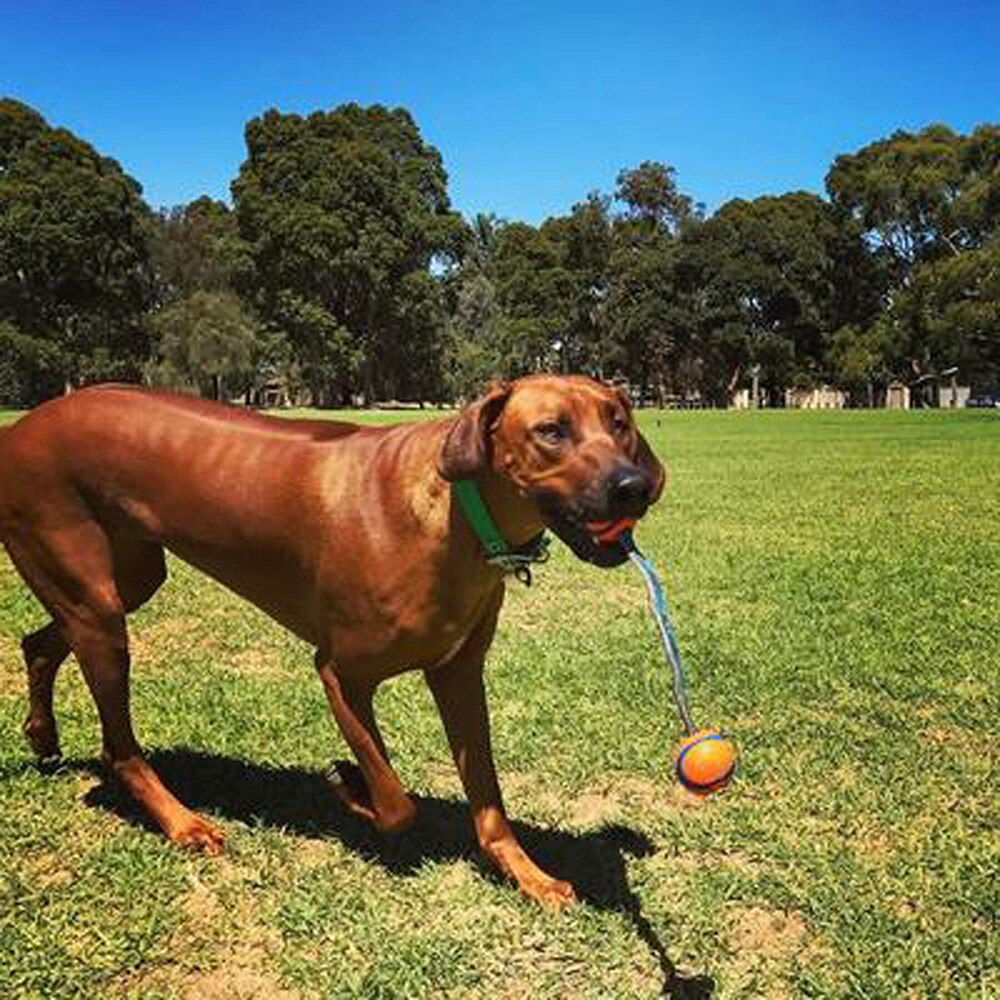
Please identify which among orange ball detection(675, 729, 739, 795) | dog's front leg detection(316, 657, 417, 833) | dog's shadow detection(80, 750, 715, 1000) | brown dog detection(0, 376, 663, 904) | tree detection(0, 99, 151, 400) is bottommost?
dog's shadow detection(80, 750, 715, 1000)

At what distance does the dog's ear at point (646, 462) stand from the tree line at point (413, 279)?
4581 centimetres

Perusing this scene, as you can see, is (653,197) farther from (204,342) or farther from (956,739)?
(956,739)

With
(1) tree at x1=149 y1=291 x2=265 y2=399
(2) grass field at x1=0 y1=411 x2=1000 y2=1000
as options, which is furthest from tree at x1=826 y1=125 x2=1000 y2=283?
(2) grass field at x1=0 y1=411 x2=1000 y2=1000

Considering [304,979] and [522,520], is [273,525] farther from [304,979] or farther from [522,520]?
[304,979]

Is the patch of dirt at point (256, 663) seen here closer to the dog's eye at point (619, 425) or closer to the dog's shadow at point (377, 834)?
the dog's shadow at point (377, 834)

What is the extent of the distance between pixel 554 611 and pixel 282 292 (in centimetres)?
5234

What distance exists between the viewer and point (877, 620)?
7906mm

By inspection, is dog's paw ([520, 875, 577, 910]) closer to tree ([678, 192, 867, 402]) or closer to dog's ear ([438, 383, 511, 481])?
dog's ear ([438, 383, 511, 481])

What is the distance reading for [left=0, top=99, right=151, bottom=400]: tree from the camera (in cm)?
5334

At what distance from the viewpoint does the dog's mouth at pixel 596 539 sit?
3.09 m

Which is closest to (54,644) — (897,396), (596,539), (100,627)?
(100,627)

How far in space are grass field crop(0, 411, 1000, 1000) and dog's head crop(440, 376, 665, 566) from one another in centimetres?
134

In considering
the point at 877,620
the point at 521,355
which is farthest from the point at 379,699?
the point at 521,355

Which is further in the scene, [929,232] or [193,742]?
[929,232]
